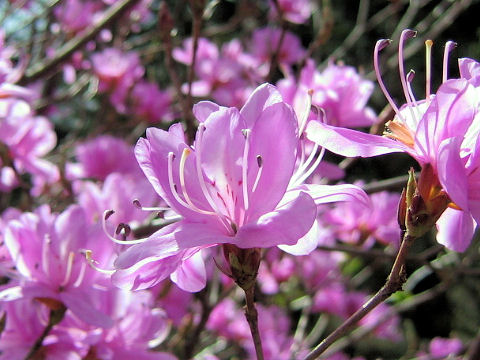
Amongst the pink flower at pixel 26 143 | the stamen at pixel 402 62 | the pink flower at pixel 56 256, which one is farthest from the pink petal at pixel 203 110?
the pink flower at pixel 26 143

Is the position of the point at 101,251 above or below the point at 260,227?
below

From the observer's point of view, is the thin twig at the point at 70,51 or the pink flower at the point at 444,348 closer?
the thin twig at the point at 70,51

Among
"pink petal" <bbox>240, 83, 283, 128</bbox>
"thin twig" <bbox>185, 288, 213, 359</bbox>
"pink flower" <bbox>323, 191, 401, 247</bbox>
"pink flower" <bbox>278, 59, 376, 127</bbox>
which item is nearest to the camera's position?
"pink petal" <bbox>240, 83, 283, 128</bbox>

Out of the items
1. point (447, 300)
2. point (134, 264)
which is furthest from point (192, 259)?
point (447, 300)

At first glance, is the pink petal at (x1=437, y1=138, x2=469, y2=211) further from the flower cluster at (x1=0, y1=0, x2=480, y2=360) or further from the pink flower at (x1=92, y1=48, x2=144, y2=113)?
the pink flower at (x1=92, y1=48, x2=144, y2=113)

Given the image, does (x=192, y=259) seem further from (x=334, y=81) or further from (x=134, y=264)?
(x=334, y=81)

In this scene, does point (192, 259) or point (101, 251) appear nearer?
point (192, 259)

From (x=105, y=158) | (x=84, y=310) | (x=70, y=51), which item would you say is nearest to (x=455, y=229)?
(x=84, y=310)

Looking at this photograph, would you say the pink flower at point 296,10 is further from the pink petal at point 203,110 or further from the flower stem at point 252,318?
the flower stem at point 252,318

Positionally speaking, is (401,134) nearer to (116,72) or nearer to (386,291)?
(386,291)

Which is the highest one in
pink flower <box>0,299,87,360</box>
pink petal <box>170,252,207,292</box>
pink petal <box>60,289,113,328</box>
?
pink petal <box>170,252,207,292</box>

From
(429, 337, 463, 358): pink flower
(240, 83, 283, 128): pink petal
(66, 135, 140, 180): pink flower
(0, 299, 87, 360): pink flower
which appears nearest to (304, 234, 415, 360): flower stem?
(240, 83, 283, 128): pink petal
